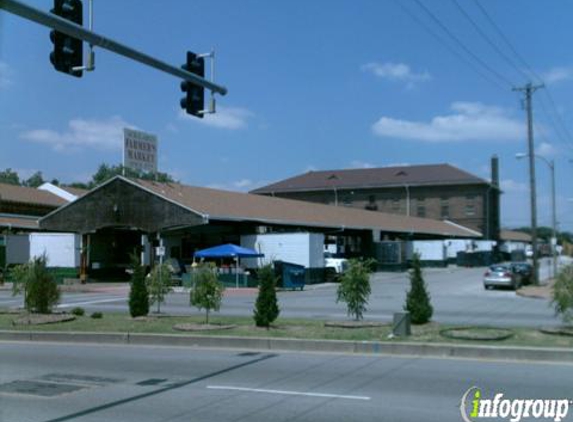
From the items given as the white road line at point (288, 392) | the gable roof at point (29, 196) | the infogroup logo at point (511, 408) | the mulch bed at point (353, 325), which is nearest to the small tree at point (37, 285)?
the mulch bed at point (353, 325)

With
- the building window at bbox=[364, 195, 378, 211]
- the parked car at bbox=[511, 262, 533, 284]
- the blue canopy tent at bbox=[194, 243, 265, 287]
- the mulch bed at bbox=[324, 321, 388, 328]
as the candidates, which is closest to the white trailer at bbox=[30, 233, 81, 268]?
the blue canopy tent at bbox=[194, 243, 265, 287]

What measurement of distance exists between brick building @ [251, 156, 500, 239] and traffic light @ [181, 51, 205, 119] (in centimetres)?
9763

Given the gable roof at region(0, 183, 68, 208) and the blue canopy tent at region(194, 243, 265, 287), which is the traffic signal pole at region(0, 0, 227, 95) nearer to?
the blue canopy tent at region(194, 243, 265, 287)

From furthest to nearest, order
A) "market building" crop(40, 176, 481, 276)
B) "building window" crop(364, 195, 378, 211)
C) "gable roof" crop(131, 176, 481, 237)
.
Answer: "building window" crop(364, 195, 378, 211), "gable roof" crop(131, 176, 481, 237), "market building" crop(40, 176, 481, 276)

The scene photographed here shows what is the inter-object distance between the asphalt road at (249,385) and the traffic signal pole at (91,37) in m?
5.40

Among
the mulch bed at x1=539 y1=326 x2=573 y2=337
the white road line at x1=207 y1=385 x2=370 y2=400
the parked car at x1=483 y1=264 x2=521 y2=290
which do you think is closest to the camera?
the white road line at x1=207 y1=385 x2=370 y2=400

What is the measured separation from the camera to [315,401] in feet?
29.7

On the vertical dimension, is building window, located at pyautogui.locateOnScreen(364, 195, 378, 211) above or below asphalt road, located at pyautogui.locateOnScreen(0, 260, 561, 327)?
above

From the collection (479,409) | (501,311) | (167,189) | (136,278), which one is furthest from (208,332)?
(167,189)

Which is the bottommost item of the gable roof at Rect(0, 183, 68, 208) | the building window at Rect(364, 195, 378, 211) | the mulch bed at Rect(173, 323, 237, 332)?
the mulch bed at Rect(173, 323, 237, 332)

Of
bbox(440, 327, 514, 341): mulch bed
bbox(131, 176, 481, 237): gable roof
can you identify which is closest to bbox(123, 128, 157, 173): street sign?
bbox(131, 176, 481, 237): gable roof

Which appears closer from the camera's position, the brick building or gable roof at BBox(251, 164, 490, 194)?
the brick building

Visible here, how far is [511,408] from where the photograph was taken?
8531mm

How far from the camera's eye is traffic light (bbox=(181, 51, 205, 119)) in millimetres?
15375
